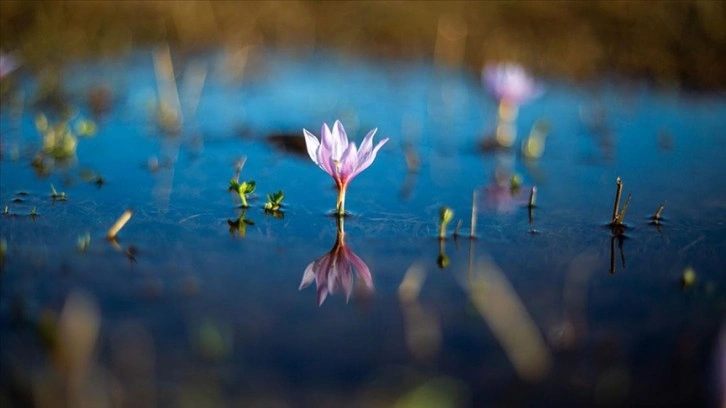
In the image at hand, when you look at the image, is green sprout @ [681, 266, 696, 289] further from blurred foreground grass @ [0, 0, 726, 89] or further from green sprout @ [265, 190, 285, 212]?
blurred foreground grass @ [0, 0, 726, 89]

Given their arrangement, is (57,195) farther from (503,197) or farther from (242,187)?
(503,197)

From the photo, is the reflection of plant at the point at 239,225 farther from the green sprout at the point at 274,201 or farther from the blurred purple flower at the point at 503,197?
the blurred purple flower at the point at 503,197

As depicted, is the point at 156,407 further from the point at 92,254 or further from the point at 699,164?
the point at 699,164

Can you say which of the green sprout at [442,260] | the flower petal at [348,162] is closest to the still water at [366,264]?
the green sprout at [442,260]

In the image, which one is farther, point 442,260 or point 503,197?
point 503,197

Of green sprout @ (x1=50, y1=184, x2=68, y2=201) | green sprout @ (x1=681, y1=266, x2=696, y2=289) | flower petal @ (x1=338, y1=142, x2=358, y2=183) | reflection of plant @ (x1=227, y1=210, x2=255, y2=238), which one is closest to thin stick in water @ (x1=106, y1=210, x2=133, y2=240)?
reflection of plant @ (x1=227, y1=210, x2=255, y2=238)

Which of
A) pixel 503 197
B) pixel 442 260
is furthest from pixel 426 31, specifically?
pixel 442 260
